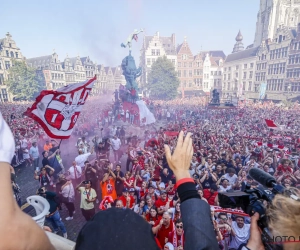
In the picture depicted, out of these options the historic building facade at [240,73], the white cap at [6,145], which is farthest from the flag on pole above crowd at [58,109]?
the historic building facade at [240,73]

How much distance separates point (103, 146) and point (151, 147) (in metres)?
2.49

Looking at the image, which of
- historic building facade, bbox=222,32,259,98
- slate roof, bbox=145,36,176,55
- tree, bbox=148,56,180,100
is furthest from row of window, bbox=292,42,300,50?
slate roof, bbox=145,36,176,55

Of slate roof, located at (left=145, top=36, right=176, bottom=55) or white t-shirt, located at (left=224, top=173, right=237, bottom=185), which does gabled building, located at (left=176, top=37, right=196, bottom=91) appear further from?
white t-shirt, located at (left=224, top=173, right=237, bottom=185)

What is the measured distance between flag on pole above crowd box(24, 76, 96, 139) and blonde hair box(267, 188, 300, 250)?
507 centimetres

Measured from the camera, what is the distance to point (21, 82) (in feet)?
141

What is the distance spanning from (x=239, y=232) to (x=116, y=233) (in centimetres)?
419

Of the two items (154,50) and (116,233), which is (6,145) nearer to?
(116,233)

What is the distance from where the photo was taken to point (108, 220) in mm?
800

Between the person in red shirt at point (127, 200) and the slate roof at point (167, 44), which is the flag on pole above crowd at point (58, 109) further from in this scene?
the slate roof at point (167, 44)

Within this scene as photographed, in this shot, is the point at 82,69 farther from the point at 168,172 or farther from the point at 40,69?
the point at 168,172

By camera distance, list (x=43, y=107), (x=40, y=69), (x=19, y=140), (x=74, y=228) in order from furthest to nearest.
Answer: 1. (x=40, y=69)
2. (x=19, y=140)
3. (x=74, y=228)
4. (x=43, y=107)

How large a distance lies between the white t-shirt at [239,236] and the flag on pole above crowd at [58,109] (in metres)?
4.52

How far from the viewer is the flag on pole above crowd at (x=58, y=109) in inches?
197

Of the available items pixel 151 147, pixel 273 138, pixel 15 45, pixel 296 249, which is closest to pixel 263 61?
pixel 273 138
